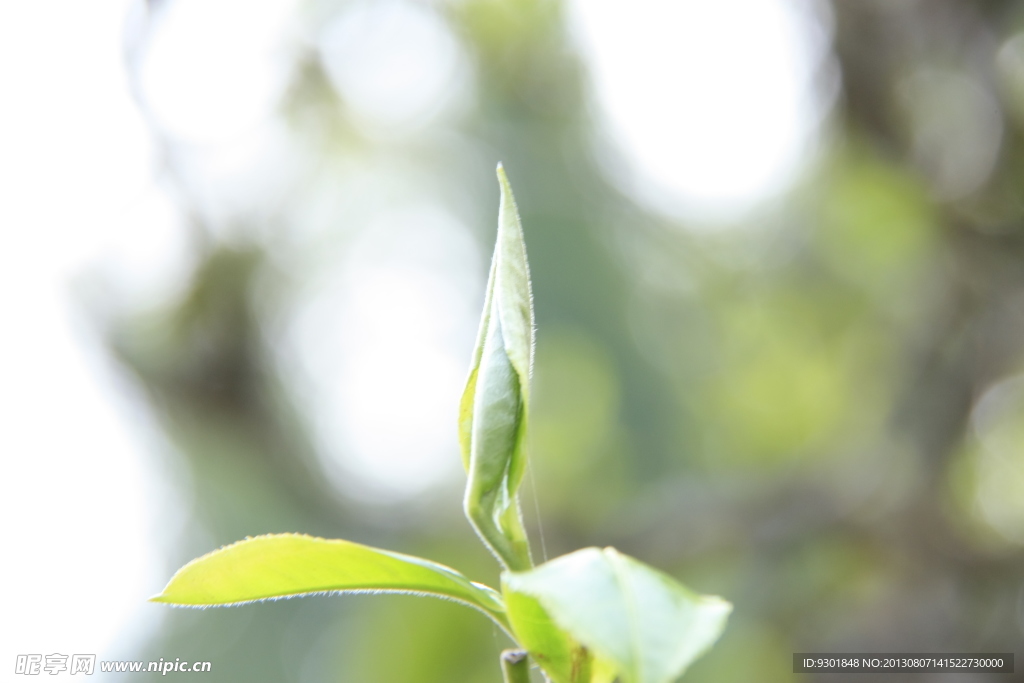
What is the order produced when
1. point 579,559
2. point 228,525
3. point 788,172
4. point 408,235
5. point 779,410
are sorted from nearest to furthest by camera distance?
point 579,559, point 788,172, point 779,410, point 228,525, point 408,235

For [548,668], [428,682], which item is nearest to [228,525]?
[428,682]

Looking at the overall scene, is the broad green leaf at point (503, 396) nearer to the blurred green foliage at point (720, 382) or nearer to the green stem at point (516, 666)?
the green stem at point (516, 666)

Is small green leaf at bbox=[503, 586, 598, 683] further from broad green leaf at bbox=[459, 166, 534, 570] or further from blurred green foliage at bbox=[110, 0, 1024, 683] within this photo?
blurred green foliage at bbox=[110, 0, 1024, 683]

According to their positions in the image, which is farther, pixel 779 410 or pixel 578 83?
pixel 578 83

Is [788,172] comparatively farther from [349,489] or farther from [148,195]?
[148,195]

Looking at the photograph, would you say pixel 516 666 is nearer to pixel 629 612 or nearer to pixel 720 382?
pixel 629 612

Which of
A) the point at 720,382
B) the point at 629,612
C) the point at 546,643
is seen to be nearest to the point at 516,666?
the point at 546,643
